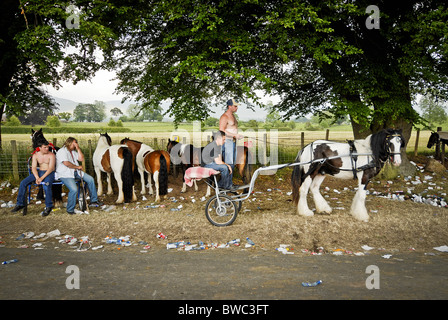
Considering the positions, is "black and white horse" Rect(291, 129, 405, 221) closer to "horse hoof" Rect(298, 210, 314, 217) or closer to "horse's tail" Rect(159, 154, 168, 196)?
"horse hoof" Rect(298, 210, 314, 217)

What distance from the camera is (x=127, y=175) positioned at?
9.32 m

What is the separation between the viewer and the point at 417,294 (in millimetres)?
3852

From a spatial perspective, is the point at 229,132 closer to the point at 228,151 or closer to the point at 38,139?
the point at 228,151

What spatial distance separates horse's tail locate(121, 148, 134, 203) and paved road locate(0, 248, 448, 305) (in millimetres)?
3802

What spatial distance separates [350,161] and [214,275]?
438cm

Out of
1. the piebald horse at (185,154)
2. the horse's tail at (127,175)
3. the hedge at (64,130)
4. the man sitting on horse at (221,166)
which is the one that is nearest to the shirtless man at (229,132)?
the man sitting on horse at (221,166)

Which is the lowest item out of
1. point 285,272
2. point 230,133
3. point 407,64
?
point 285,272

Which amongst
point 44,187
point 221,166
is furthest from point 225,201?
point 44,187

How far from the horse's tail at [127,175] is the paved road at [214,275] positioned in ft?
12.5

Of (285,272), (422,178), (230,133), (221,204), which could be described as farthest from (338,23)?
(285,272)

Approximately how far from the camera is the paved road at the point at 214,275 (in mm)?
3895

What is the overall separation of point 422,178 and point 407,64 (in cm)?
521

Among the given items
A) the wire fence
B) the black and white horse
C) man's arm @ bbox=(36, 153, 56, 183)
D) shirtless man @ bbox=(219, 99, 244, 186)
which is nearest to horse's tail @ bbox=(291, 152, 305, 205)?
the black and white horse
